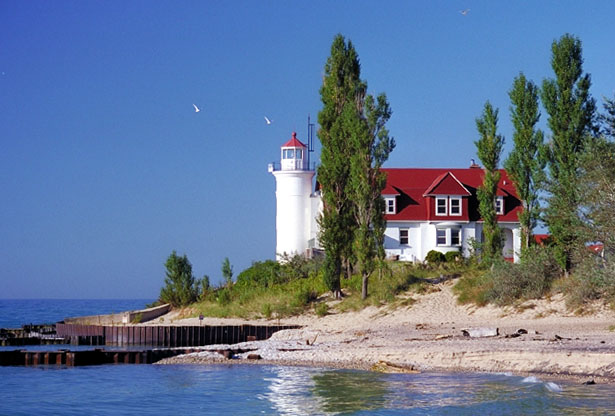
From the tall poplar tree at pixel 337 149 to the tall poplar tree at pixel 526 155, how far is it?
8.98m

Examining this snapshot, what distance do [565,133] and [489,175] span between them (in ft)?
17.9

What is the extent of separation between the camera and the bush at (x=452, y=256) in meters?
55.0

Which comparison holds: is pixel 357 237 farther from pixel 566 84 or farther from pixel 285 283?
pixel 566 84

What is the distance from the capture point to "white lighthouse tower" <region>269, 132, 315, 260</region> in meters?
61.3

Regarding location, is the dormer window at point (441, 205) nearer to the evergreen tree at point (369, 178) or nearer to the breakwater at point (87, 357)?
the evergreen tree at point (369, 178)

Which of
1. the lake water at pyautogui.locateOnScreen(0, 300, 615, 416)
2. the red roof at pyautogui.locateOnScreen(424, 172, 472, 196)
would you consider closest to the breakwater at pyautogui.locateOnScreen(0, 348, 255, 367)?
the lake water at pyautogui.locateOnScreen(0, 300, 615, 416)

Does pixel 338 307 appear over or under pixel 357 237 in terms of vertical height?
under

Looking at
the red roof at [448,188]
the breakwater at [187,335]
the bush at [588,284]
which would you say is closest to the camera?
the bush at [588,284]

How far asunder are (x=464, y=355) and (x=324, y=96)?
25.5 metres

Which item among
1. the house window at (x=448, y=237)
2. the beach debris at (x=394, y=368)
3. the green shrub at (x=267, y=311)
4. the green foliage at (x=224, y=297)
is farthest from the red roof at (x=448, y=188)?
the beach debris at (x=394, y=368)

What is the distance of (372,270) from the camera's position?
156ft

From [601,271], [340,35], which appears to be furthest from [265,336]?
[340,35]

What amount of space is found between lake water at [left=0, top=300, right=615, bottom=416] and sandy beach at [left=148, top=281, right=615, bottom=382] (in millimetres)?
1249

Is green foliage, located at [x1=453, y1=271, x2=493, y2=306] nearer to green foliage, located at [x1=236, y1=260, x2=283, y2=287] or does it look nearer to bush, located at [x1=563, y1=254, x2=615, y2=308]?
bush, located at [x1=563, y1=254, x2=615, y2=308]
